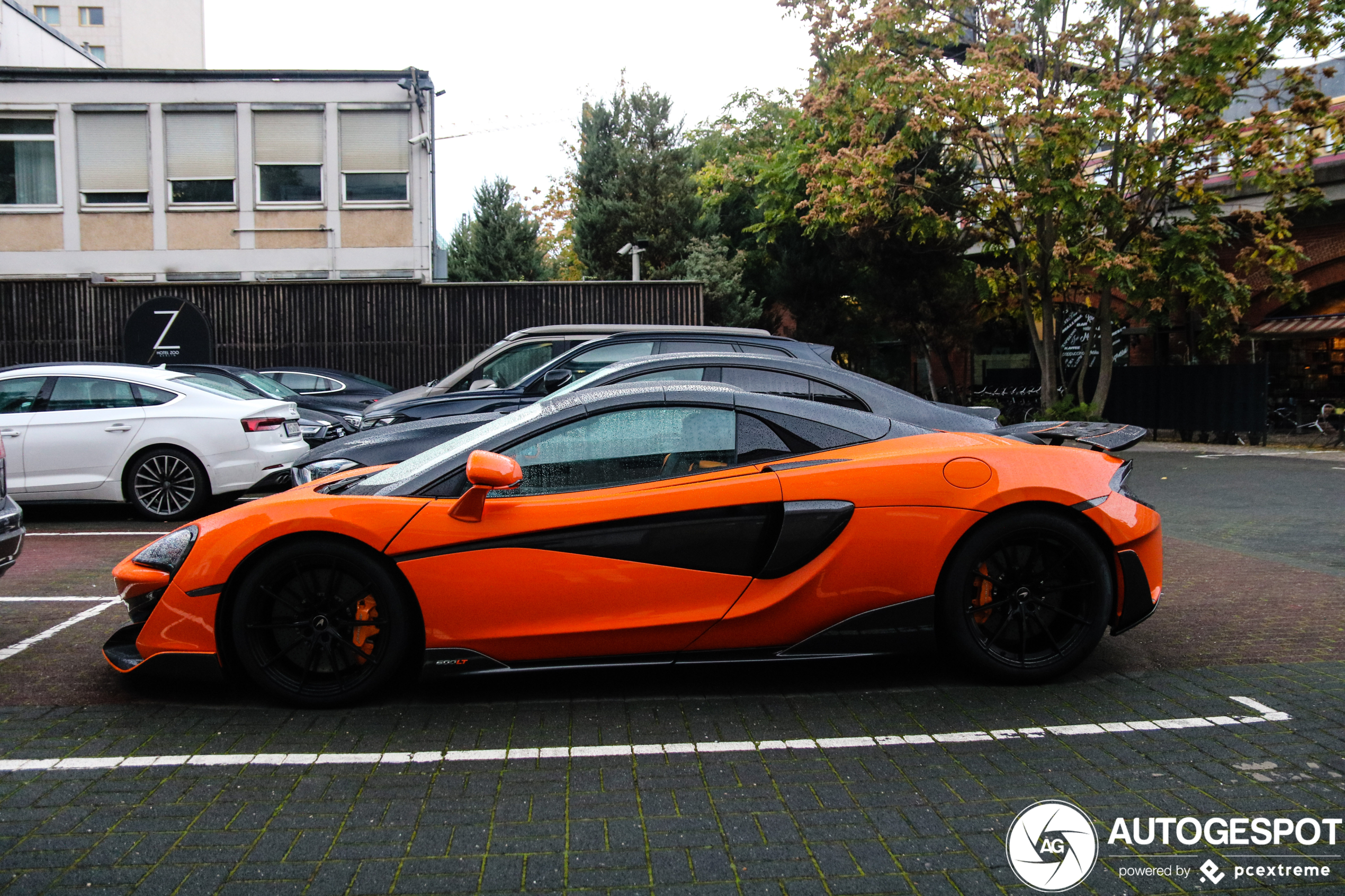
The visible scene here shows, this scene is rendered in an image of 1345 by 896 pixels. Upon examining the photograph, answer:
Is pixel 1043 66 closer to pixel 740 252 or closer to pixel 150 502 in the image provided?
pixel 740 252

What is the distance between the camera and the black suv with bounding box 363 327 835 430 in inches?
350

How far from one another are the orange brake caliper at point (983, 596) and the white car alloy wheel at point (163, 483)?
8013mm

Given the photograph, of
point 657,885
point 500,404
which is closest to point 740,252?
point 500,404

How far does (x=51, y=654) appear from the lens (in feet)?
17.0

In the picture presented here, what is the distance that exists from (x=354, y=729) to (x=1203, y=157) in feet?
65.2

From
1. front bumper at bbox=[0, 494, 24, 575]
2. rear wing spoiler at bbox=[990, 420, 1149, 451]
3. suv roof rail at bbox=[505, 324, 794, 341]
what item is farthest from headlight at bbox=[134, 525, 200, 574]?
suv roof rail at bbox=[505, 324, 794, 341]

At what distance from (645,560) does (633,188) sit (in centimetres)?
2795

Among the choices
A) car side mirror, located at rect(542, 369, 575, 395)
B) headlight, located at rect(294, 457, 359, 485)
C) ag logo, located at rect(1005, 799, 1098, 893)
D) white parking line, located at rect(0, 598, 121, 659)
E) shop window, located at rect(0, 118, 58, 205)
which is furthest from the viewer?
shop window, located at rect(0, 118, 58, 205)

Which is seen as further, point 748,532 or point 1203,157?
point 1203,157

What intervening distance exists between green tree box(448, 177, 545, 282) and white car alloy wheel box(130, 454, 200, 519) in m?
24.3

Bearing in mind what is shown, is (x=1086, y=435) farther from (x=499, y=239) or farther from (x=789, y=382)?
(x=499, y=239)

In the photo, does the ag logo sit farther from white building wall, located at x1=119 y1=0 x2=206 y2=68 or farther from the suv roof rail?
white building wall, located at x1=119 y1=0 x2=206 y2=68

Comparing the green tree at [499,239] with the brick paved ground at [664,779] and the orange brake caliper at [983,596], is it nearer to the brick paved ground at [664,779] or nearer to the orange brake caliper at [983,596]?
the brick paved ground at [664,779]

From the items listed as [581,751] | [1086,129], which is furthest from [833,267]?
[581,751]
